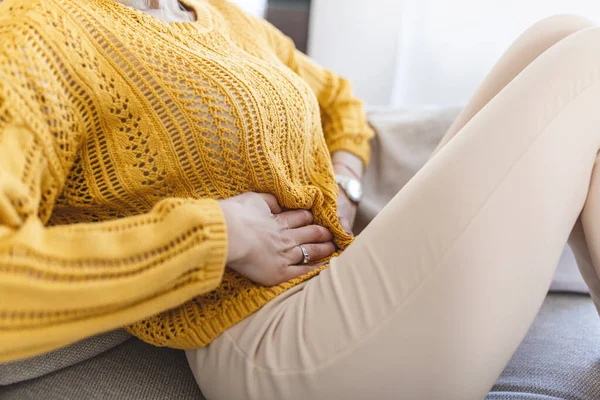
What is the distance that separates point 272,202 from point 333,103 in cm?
52

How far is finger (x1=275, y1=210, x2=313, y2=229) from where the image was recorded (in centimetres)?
88

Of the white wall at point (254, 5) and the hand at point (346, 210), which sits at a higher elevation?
the white wall at point (254, 5)

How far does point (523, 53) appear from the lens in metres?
0.98

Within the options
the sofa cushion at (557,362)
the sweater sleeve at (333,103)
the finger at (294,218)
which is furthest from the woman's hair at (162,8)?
the sofa cushion at (557,362)

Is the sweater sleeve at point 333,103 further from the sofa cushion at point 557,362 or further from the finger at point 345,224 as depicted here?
the sofa cushion at point 557,362

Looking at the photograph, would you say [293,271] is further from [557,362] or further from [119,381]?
[557,362]

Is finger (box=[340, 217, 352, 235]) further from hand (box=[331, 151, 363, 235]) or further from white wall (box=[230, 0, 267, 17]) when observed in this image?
white wall (box=[230, 0, 267, 17])

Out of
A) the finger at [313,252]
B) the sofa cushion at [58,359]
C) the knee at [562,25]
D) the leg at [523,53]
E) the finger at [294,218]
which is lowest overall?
the sofa cushion at [58,359]

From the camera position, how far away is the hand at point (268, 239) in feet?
2.44

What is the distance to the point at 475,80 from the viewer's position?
5.59 feet

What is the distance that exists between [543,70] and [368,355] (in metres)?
0.42

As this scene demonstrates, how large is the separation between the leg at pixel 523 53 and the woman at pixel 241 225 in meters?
0.20

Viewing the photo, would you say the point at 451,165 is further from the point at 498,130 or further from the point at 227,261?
the point at 227,261

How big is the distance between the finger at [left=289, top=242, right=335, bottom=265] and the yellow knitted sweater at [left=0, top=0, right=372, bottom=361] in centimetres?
4
